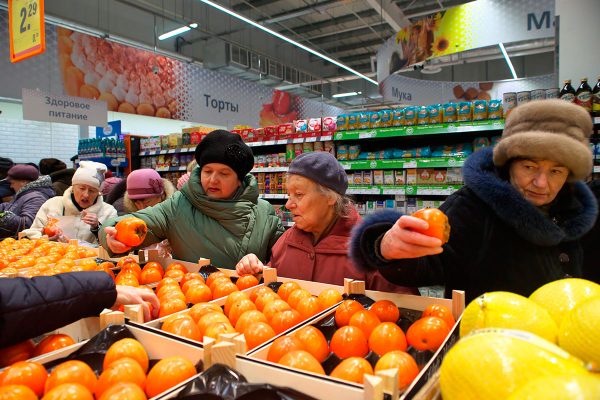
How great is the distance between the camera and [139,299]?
132 centimetres

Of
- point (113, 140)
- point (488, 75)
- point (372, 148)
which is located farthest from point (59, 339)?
point (488, 75)

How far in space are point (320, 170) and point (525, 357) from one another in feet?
5.34

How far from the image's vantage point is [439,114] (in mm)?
4484

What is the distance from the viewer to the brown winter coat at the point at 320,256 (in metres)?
2.04

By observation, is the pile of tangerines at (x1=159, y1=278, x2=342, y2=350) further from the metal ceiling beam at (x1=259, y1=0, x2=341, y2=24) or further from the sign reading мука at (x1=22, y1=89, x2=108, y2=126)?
the metal ceiling beam at (x1=259, y1=0, x2=341, y2=24)

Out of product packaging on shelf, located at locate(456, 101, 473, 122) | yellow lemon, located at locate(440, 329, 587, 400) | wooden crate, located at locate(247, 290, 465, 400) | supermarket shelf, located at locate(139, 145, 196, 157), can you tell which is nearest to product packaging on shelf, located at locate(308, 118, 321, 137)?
product packaging on shelf, located at locate(456, 101, 473, 122)

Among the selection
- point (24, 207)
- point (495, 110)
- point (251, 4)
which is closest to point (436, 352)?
point (495, 110)

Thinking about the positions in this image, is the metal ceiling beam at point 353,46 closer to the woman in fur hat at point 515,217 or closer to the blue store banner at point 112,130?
the blue store banner at point 112,130

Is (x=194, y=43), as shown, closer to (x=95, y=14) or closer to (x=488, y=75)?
(x=95, y=14)

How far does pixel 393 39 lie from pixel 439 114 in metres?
4.62

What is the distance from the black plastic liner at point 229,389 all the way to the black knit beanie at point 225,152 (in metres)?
1.69

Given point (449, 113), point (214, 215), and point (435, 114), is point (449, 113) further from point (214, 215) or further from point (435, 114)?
point (214, 215)

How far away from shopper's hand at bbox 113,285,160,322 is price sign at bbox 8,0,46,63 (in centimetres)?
424

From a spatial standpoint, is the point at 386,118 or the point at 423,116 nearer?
the point at 423,116
